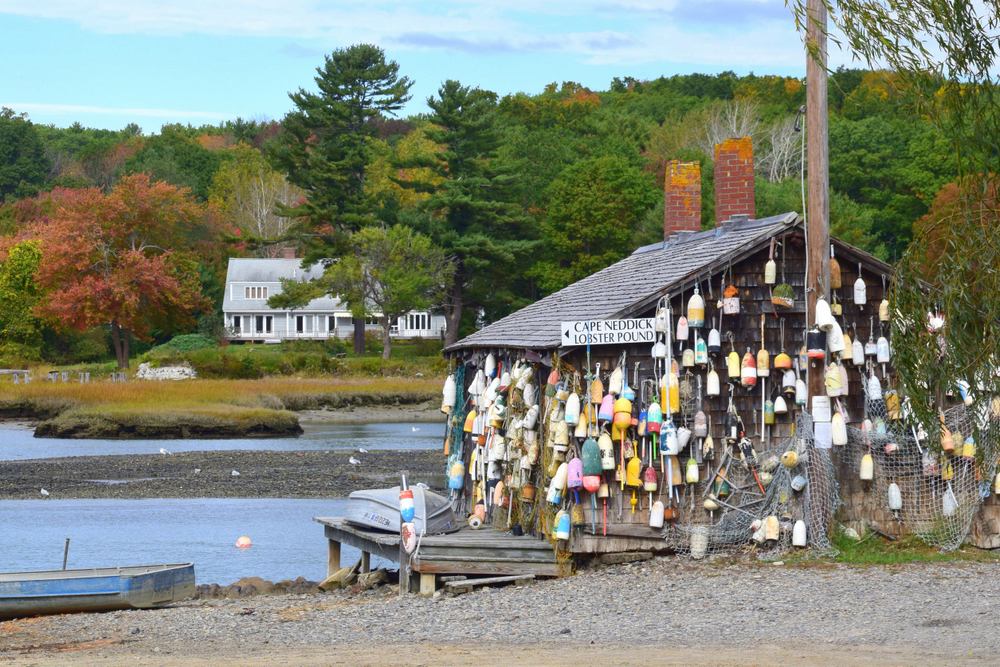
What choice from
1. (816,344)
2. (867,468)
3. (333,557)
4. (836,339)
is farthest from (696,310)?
(333,557)

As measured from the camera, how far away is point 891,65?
10.4m

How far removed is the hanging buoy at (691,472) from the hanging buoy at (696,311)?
160 centimetres

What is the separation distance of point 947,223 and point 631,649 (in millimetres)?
4817

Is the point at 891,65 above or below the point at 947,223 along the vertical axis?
above

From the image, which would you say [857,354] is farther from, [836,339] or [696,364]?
[696,364]

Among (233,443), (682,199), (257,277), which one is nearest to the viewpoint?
(682,199)

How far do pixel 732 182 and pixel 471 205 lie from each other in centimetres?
5885

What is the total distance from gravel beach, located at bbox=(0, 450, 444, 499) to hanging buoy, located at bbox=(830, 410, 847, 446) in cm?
1967

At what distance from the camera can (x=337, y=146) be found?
278 feet

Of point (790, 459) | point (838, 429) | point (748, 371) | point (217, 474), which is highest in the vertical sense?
point (748, 371)

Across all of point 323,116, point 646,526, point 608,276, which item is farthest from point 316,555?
point 323,116

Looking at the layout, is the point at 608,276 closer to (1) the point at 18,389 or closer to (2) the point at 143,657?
(2) the point at 143,657

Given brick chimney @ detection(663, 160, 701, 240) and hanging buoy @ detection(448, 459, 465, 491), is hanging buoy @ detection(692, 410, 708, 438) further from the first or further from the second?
brick chimney @ detection(663, 160, 701, 240)

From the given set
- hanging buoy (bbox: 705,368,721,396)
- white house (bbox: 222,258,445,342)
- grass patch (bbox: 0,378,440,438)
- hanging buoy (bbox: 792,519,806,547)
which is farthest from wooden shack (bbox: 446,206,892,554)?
white house (bbox: 222,258,445,342)
